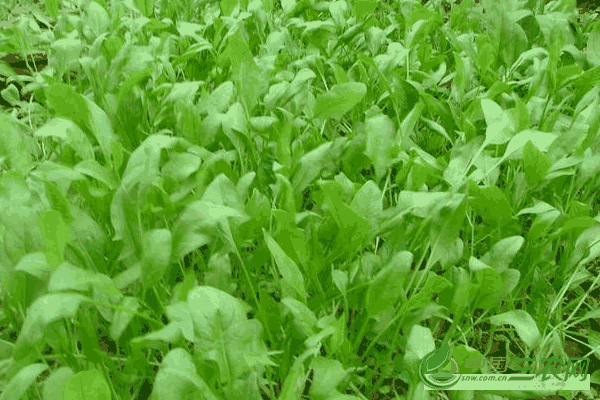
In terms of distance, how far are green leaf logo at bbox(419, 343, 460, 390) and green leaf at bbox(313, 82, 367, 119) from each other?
0.46 m

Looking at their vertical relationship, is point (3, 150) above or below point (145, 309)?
above

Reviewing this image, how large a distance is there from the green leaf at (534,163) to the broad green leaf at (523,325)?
0.22 m

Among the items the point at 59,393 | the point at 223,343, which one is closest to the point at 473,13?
the point at 223,343

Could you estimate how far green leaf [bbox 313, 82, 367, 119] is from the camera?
1.16 metres

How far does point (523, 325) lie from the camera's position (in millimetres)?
950

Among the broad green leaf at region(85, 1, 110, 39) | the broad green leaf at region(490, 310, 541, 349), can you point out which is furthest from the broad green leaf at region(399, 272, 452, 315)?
the broad green leaf at region(85, 1, 110, 39)

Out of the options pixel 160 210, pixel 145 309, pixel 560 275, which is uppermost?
pixel 160 210

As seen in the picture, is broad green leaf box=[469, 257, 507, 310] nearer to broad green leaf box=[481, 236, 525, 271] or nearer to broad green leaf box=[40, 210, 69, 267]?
broad green leaf box=[481, 236, 525, 271]

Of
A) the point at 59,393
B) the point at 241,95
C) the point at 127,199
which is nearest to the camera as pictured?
the point at 59,393

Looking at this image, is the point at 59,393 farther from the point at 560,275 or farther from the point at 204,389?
the point at 560,275

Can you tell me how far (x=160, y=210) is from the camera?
101 centimetres

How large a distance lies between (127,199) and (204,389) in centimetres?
29

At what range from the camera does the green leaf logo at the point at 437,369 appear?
0.86 metres

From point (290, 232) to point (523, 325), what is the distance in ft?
1.10
